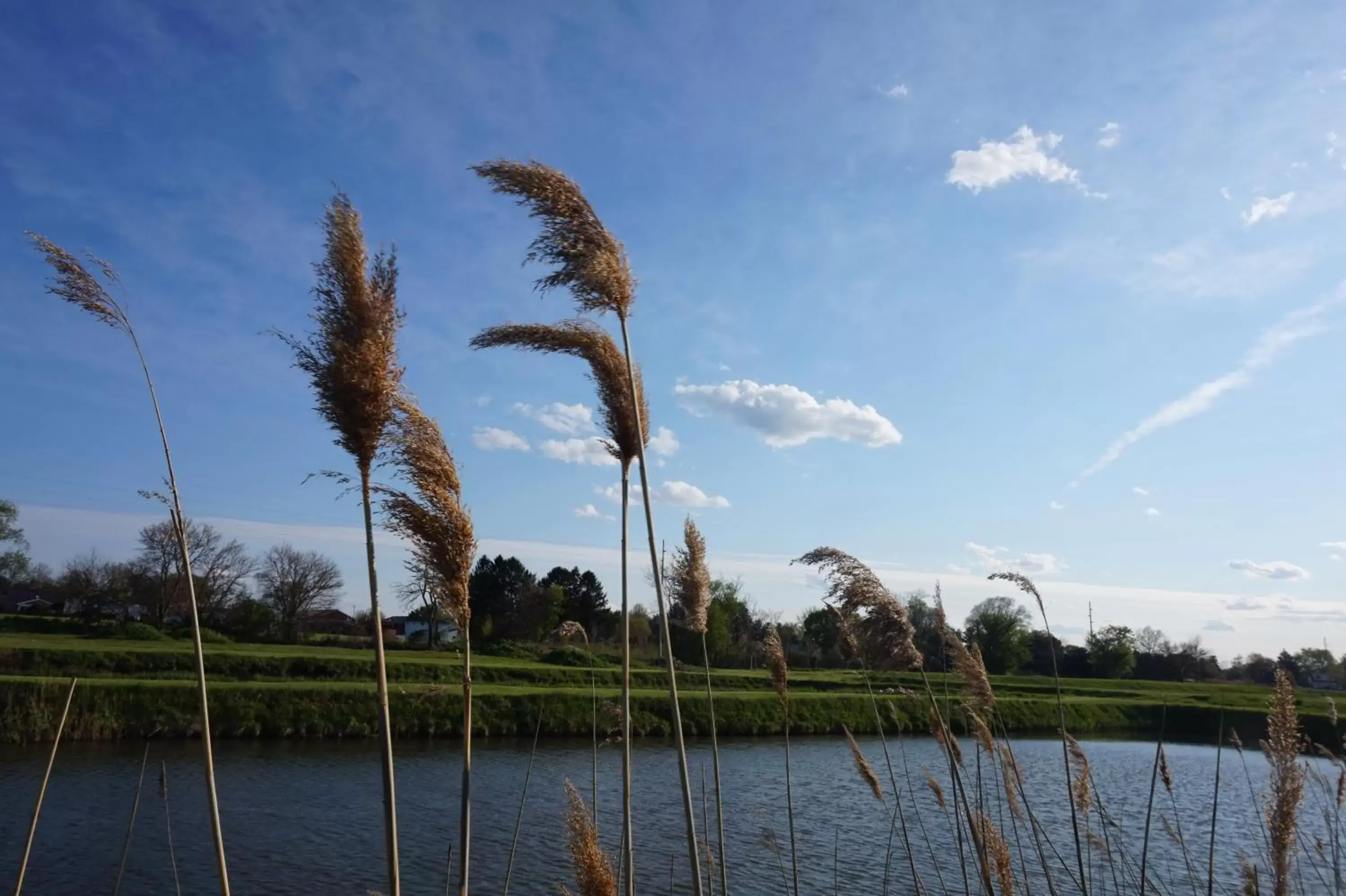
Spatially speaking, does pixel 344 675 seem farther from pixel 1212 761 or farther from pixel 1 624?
pixel 1212 761

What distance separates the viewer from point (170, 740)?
82.3ft

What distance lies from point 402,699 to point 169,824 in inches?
999

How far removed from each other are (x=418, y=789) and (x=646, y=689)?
16913 mm

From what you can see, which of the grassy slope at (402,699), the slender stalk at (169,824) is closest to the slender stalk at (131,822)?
the slender stalk at (169,824)

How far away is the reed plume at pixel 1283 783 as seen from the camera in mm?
3766

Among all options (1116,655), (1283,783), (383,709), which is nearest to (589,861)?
(383,709)

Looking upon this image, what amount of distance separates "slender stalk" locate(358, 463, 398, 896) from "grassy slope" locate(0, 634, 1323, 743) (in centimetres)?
1542

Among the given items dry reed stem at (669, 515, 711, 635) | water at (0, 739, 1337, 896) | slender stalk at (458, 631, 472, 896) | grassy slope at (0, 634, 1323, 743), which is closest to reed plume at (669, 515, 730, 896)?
dry reed stem at (669, 515, 711, 635)

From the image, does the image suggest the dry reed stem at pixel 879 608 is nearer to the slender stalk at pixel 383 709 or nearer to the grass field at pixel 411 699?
the slender stalk at pixel 383 709

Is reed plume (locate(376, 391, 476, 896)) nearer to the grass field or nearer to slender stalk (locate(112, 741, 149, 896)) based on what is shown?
slender stalk (locate(112, 741, 149, 896))

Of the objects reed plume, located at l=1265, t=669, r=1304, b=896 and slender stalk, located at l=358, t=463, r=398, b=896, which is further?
reed plume, located at l=1265, t=669, r=1304, b=896

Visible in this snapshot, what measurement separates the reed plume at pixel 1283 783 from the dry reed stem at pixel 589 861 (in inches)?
119

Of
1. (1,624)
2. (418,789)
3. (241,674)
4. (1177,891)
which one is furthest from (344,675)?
(1177,891)

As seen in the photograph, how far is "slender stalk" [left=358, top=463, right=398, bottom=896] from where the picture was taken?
3.14 meters
